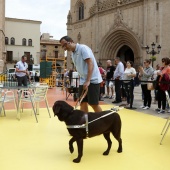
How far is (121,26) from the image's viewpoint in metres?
30.0

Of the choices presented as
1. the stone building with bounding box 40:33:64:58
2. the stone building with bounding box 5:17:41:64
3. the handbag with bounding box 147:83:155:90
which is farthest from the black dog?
the stone building with bounding box 40:33:64:58

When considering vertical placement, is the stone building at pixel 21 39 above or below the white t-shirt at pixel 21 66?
above

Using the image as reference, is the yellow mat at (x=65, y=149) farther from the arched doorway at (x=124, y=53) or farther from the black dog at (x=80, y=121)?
the arched doorway at (x=124, y=53)

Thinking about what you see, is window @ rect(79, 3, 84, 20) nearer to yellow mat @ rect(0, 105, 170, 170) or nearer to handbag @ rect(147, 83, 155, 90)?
handbag @ rect(147, 83, 155, 90)

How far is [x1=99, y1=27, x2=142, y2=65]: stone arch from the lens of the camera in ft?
93.4

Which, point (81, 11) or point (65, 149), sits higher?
point (81, 11)

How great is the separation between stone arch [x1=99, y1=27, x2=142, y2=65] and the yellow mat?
22.7 meters

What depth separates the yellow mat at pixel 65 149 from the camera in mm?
3732

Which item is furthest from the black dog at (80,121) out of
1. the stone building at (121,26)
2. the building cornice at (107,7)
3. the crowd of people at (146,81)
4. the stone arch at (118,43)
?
the building cornice at (107,7)

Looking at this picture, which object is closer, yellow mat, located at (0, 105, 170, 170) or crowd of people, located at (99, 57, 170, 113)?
yellow mat, located at (0, 105, 170, 170)

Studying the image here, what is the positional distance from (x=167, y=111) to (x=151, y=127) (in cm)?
229

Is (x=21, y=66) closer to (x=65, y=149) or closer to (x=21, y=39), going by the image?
(x=65, y=149)

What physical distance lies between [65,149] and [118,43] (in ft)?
93.1

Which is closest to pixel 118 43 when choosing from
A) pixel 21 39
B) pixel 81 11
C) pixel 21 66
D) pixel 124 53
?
pixel 124 53
